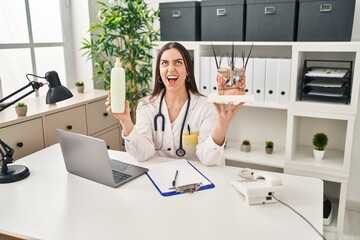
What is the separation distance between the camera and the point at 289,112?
2.32 meters

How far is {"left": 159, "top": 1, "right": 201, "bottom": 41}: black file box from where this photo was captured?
Result: 99.2 inches

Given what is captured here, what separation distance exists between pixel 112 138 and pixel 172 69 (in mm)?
1387

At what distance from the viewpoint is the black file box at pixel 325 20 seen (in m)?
2.07

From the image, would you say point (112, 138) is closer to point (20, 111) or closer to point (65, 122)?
point (65, 122)

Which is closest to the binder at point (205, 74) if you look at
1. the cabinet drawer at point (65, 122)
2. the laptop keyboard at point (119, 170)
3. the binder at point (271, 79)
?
the binder at point (271, 79)

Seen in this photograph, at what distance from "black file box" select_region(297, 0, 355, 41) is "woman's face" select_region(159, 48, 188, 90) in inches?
37.2

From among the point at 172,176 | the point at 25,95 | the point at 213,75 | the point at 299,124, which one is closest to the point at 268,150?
the point at 299,124

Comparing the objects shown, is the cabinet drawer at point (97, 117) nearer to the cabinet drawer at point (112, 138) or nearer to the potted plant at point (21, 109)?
the cabinet drawer at point (112, 138)

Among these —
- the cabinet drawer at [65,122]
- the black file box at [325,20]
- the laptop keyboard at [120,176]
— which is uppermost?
the black file box at [325,20]

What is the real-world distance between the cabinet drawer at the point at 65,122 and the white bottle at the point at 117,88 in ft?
3.05

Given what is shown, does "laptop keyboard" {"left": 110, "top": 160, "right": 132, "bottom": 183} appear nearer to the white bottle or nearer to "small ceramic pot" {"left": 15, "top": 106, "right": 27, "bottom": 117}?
the white bottle

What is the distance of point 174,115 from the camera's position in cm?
188

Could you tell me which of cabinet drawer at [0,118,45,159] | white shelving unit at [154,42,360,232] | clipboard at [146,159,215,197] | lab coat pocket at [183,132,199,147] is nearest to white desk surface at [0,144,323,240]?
clipboard at [146,159,215,197]

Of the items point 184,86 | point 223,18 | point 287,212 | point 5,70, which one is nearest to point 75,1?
point 5,70
